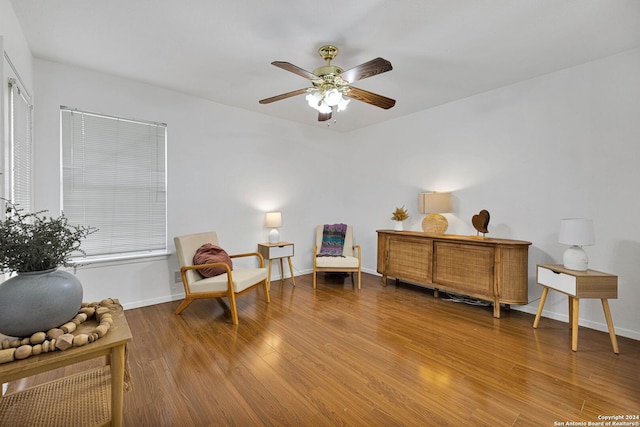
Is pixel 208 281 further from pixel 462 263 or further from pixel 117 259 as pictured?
pixel 462 263

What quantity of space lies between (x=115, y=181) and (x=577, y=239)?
478 cm

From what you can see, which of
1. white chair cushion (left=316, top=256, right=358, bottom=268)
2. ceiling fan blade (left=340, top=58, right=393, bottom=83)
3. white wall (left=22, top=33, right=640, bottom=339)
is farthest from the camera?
white chair cushion (left=316, top=256, right=358, bottom=268)

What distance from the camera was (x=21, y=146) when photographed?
2.33 m

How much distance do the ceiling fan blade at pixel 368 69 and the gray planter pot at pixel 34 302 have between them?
2.18m

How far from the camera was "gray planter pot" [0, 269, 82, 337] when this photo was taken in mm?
1150

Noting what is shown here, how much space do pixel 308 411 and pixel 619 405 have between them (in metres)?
1.93

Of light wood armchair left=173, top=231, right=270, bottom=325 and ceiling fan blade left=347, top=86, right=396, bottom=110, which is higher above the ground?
ceiling fan blade left=347, top=86, right=396, bottom=110

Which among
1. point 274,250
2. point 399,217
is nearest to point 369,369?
point 274,250

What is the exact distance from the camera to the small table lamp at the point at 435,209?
12.6 ft

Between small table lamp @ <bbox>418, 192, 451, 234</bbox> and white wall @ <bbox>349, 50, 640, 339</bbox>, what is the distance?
18 centimetres

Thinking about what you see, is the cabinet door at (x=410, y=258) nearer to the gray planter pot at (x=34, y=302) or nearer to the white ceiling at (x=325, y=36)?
the white ceiling at (x=325, y=36)

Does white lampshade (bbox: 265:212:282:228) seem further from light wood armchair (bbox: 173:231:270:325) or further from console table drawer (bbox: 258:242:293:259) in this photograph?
light wood armchair (bbox: 173:231:270:325)

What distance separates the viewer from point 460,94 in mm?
3674

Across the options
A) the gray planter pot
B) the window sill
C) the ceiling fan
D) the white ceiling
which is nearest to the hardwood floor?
the window sill
